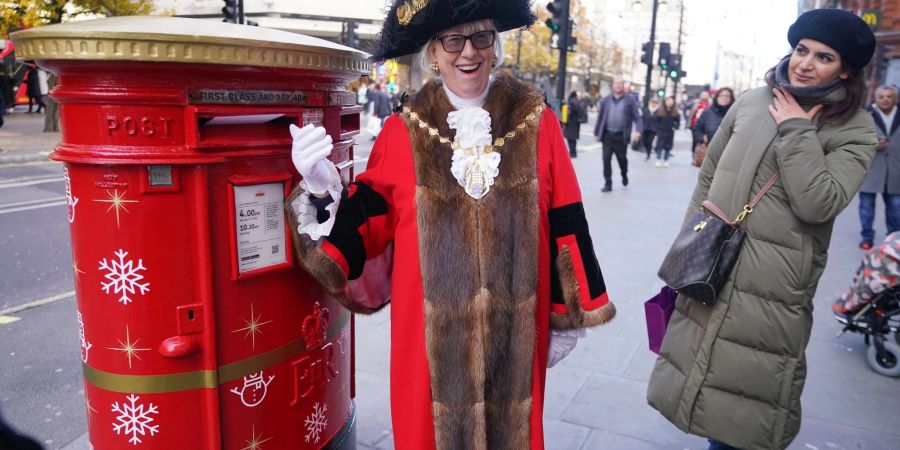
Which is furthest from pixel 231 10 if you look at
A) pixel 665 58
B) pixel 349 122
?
pixel 665 58

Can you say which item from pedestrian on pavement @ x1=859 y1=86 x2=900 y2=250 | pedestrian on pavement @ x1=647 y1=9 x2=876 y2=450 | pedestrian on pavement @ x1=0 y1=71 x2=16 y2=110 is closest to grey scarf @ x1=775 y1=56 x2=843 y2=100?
pedestrian on pavement @ x1=647 y1=9 x2=876 y2=450

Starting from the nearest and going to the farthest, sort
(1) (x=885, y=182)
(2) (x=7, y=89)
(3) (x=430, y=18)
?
(3) (x=430, y=18)
(1) (x=885, y=182)
(2) (x=7, y=89)

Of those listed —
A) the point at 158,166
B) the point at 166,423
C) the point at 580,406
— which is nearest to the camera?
the point at 158,166

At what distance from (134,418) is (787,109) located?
7.40 feet

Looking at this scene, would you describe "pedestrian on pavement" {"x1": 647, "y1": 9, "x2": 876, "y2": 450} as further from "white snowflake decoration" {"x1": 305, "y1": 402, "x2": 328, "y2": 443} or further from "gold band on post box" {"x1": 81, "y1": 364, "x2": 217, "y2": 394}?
"gold band on post box" {"x1": 81, "y1": 364, "x2": 217, "y2": 394}

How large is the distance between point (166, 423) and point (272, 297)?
406mm

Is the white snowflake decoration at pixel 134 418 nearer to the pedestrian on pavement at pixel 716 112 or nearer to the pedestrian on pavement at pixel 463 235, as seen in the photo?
the pedestrian on pavement at pixel 463 235

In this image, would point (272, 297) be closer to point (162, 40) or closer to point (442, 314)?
point (442, 314)

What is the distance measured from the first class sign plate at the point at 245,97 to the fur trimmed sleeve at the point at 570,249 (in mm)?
726

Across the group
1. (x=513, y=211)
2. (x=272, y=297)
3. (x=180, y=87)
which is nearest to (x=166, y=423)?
(x=272, y=297)

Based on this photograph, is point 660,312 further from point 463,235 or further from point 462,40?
point 462,40

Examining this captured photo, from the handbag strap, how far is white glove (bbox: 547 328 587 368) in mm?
765

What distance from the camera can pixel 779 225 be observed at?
2.36 meters

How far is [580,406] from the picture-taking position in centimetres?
341
